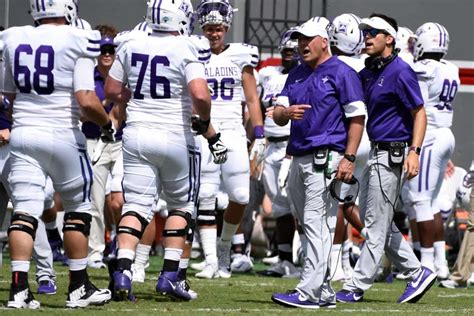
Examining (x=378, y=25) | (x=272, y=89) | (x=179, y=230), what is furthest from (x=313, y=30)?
(x=272, y=89)

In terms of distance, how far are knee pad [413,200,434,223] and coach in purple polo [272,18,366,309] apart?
12.1 ft

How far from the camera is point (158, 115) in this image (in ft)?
32.2

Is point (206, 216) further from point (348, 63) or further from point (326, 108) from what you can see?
point (326, 108)

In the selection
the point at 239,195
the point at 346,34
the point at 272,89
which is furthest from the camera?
the point at 272,89

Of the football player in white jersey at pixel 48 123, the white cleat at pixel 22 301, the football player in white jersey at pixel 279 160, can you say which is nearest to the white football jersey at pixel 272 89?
the football player in white jersey at pixel 279 160

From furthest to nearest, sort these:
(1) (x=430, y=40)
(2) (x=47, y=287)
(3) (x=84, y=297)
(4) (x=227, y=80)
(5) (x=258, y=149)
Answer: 1. (1) (x=430, y=40)
2. (5) (x=258, y=149)
3. (4) (x=227, y=80)
4. (2) (x=47, y=287)
5. (3) (x=84, y=297)

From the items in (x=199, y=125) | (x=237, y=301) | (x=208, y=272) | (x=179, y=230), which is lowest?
(x=208, y=272)

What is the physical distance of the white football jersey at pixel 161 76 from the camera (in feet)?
32.1

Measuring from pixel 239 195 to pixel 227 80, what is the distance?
109 centimetres

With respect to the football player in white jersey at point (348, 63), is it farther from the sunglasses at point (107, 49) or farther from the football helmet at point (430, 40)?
the sunglasses at point (107, 49)

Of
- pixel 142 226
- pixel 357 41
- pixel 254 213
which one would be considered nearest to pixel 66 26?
pixel 142 226

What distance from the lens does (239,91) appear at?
42.8ft

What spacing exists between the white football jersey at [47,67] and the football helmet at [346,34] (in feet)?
11.5

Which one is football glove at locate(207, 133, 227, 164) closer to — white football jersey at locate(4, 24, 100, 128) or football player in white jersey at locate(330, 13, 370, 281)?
white football jersey at locate(4, 24, 100, 128)
